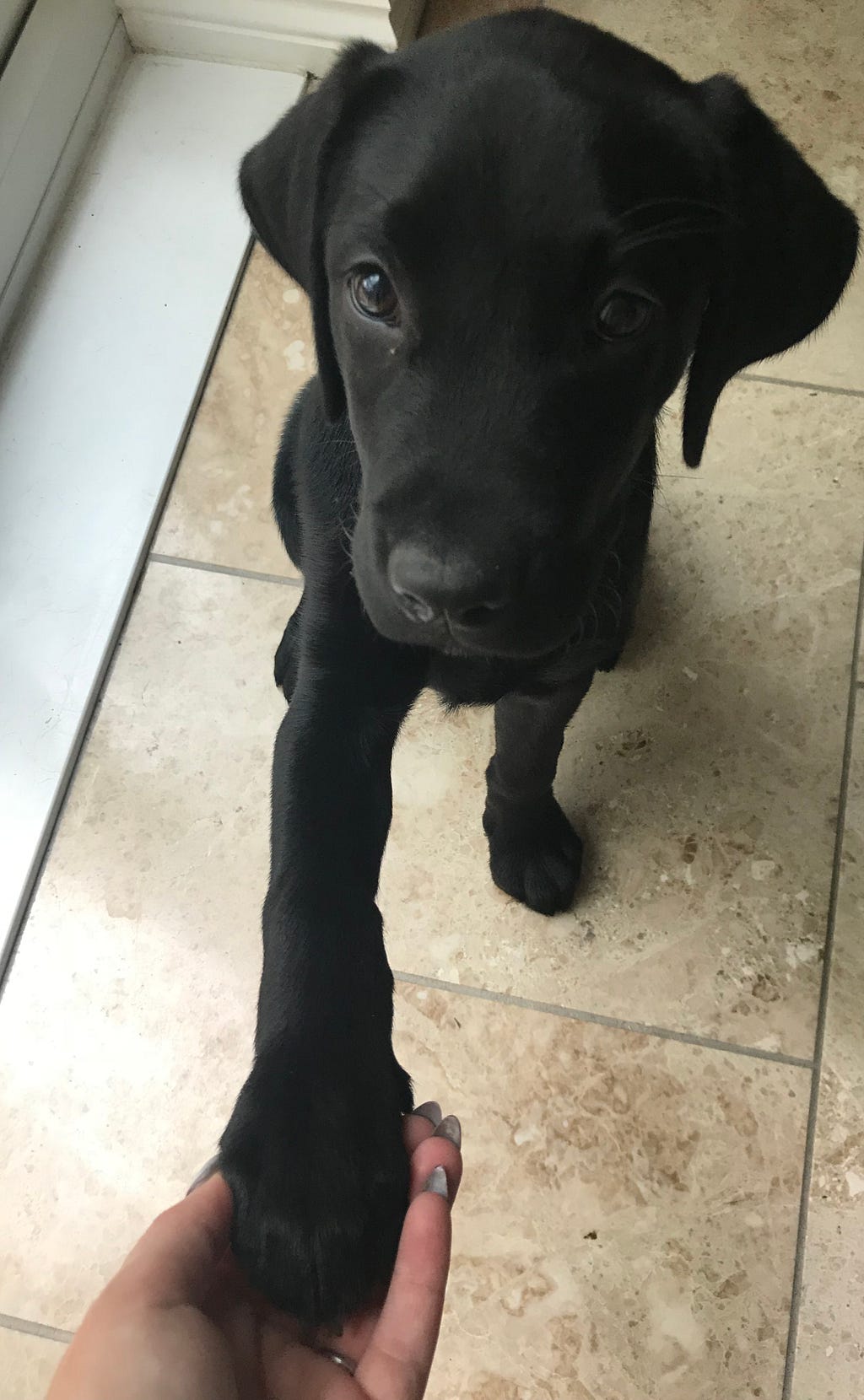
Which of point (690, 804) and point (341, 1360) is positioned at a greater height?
point (341, 1360)

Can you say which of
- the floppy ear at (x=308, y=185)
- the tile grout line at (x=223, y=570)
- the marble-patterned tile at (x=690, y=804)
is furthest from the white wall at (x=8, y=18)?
the marble-patterned tile at (x=690, y=804)

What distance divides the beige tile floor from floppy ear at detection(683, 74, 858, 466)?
87 centimetres

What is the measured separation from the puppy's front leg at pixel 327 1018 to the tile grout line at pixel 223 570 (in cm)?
71

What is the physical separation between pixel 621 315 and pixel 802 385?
1.30 metres

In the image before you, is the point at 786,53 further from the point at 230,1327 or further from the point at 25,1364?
the point at 25,1364

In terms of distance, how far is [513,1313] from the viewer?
5.31ft

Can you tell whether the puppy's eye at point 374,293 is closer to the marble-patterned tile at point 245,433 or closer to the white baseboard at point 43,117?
the marble-patterned tile at point 245,433

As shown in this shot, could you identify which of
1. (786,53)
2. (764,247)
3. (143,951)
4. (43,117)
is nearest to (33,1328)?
(143,951)

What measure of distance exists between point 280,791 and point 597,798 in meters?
0.77

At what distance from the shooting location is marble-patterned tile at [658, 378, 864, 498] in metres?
2.19

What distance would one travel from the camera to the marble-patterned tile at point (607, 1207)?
63.1 inches

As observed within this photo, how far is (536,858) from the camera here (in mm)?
1820

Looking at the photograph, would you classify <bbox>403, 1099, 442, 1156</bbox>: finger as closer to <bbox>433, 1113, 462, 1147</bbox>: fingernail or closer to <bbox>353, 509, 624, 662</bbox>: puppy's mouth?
<bbox>433, 1113, 462, 1147</bbox>: fingernail

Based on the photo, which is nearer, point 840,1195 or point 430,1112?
point 430,1112
